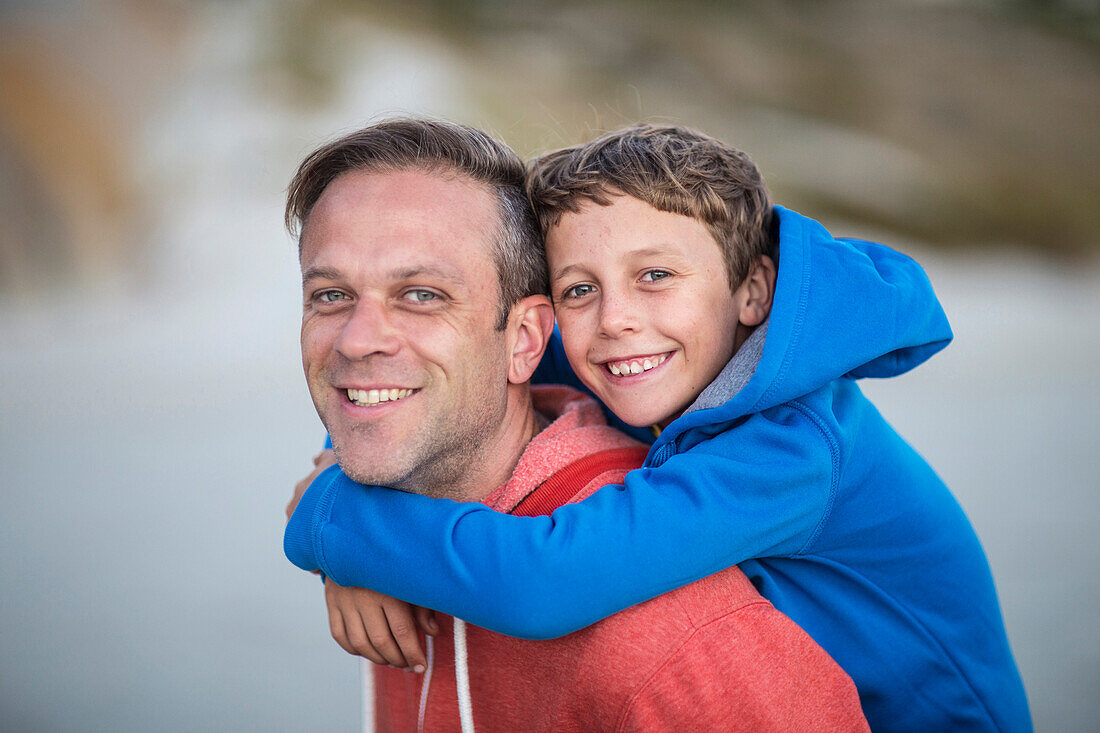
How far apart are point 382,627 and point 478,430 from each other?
412 millimetres

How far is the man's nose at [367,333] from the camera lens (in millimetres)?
1575

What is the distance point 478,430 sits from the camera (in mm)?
1726

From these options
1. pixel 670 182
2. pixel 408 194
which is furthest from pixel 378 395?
pixel 670 182

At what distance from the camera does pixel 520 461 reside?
1.73m

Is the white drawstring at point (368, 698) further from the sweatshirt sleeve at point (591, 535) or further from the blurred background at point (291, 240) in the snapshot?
the blurred background at point (291, 240)

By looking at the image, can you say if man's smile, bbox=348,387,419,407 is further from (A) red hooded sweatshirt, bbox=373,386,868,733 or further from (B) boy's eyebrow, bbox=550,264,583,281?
(B) boy's eyebrow, bbox=550,264,583,281

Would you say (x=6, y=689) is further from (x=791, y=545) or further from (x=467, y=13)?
(x=467, y=13)

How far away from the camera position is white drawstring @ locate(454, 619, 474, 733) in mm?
1513

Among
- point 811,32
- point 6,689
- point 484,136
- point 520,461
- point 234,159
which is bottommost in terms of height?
point 6,689

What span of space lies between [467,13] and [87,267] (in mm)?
3484

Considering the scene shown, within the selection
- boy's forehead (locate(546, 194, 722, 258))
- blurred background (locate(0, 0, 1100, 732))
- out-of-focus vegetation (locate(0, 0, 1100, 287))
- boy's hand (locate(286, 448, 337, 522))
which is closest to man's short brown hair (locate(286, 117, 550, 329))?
boy's forehead (locate(546, 194, 722, 258))

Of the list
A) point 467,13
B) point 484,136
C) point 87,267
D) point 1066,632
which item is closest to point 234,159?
point 87,267

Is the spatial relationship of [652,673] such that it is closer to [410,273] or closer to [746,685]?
[746,685]

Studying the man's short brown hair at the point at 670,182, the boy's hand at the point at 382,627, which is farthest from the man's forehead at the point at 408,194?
the boy's hand at the point at 382,627
